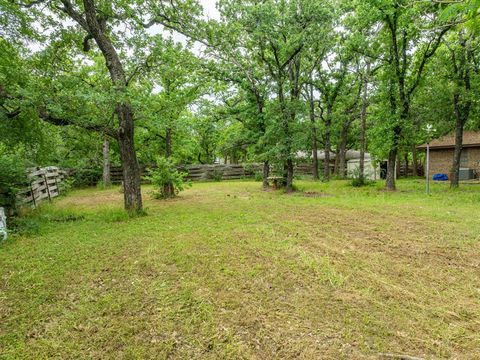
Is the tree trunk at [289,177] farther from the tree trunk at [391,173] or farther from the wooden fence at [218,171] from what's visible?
the wooden fence at [218,171]

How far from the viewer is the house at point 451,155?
16656 mm

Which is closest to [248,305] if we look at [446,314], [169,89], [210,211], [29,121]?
[446,314]

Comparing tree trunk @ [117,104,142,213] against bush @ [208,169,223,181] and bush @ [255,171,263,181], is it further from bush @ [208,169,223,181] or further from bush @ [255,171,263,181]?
bush @ [208,169,223,181]

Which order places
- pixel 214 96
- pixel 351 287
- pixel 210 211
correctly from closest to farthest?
pixel 351 287
pixel 210 211
pixel 214 96

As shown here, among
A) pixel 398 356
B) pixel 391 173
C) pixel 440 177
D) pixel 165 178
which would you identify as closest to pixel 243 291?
pixel 398 356

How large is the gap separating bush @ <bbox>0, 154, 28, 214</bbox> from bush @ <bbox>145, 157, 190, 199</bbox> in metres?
3.94

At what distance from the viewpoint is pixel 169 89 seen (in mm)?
13562

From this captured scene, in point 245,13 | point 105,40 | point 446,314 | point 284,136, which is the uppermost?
point 245,13

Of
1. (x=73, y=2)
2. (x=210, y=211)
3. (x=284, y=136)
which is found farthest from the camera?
(x=284, y=136)

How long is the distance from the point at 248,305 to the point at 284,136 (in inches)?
344

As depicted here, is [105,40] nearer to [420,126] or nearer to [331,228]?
[331,228]

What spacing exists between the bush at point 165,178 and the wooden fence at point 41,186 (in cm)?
349

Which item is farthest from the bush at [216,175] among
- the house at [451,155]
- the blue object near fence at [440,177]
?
A: the blue object near fence at [440,177]

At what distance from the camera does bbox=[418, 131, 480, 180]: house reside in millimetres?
16656
